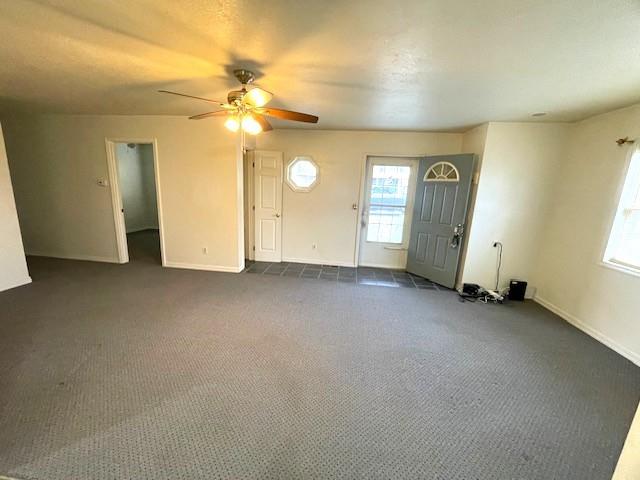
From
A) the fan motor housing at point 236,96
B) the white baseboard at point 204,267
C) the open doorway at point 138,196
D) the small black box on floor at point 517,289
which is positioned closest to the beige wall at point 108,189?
the white baseboard at point 204,267

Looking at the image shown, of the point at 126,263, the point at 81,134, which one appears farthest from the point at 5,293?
the point at 81,134

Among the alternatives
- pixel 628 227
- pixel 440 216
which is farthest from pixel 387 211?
pixel 628 227

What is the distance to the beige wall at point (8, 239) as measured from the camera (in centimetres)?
311

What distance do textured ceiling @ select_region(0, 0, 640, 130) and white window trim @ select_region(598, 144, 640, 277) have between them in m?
0.57

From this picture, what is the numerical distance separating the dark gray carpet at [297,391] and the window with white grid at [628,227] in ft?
3.00

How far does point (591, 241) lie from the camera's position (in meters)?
2.81

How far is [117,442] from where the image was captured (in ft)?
4.58

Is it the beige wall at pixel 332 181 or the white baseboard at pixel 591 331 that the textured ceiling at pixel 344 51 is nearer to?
the beige wall at pixel 332 181

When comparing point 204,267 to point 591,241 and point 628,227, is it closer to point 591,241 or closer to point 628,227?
point 591,241

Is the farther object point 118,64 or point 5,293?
point 5,293

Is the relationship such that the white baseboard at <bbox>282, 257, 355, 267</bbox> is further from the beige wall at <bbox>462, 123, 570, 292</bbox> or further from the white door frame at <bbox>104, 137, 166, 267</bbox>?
the white door frame at <bbox>104, 137, 166, 267</bbox>

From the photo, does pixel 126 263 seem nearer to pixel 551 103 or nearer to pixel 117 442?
pixel 117 442

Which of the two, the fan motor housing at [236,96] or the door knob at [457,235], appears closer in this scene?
the fan motor housing at [236,96]

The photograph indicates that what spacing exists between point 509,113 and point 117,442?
15.0 ft
